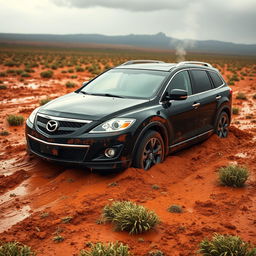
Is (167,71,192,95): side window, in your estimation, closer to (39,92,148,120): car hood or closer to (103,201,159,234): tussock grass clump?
(39,92,148,120): car hood

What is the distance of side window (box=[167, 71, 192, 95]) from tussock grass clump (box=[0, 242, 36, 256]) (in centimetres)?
384

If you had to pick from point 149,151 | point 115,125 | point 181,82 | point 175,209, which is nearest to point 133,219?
point 175,209

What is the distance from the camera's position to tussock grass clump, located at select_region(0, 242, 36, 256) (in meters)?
3.45

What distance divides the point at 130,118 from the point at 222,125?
354cm

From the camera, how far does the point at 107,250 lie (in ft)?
11.3

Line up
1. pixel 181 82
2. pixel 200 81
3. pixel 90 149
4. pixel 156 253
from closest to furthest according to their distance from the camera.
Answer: pixel 156 253 < pixel 90 149 < pixel 181 82 < pixel 200 81

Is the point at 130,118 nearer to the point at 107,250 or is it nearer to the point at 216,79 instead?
the point at 107,250

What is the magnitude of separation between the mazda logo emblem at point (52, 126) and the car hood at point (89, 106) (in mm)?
153

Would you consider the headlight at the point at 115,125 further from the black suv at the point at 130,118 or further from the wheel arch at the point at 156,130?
the wheel arch at the point at 156,130

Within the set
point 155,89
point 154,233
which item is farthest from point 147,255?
point 155,89

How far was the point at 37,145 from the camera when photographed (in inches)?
227

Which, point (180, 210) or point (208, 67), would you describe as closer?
point (180, 210)

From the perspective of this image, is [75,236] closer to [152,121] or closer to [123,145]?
[123,145]

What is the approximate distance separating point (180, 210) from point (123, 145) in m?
1.29
